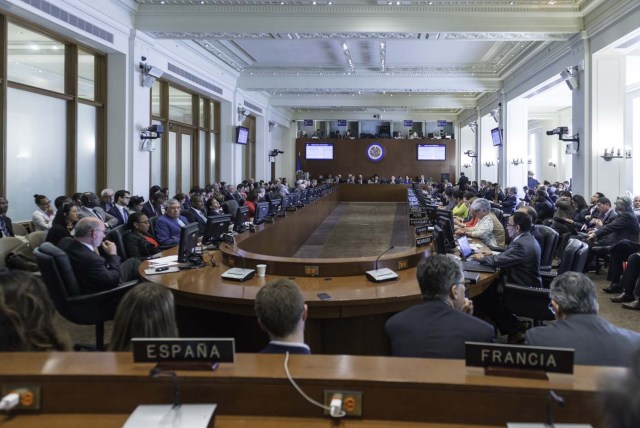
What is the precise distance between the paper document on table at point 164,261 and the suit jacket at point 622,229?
5.17 m

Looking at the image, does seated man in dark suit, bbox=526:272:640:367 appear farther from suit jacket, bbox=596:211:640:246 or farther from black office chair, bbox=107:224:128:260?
suit jacket, bbox=596:211:640:246

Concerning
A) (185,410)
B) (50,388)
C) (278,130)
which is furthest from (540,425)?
(278,130)

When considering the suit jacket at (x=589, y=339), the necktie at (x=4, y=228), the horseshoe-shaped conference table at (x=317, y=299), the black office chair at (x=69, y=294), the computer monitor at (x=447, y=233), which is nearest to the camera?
the suit jacket at (x=589, y=339)

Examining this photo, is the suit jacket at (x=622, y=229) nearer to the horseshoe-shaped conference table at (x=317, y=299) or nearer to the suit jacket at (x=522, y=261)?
the suit jacket at (x=522, y=261)

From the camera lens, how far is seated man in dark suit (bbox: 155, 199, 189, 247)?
5.87m

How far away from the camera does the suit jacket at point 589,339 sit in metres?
1.85

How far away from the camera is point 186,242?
162 inches

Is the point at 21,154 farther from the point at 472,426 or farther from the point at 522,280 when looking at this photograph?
the point at 472,426

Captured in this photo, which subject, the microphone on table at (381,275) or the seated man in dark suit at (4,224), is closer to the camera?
the microphone on table at (381,275)

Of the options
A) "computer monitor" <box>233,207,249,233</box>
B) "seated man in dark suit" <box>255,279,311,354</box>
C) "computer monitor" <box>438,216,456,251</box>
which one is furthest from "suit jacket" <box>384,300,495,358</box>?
"computer monitor" <box>233,207,249,233</box>

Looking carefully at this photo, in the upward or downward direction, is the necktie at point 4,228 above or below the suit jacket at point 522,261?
above

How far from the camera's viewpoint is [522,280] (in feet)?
13.3

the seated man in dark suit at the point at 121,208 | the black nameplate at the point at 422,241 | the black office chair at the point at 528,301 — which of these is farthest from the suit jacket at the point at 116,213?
the black office chair at the point at 528,301

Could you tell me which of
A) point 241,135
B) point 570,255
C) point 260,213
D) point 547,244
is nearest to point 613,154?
point 547,244
